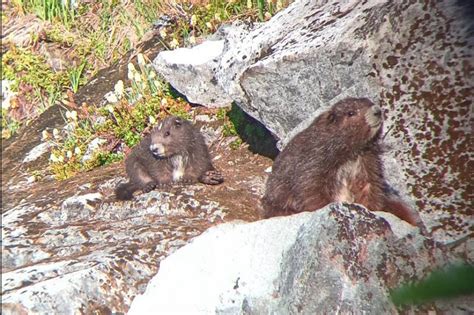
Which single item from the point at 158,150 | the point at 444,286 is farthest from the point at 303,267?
the point at 158,150

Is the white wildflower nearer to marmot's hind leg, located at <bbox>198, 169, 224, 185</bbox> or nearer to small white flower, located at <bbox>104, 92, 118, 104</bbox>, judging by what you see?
small white flower, located at <bbox>104, 92, 118, 104</bbox>

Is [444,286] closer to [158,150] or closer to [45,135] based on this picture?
[158,150]

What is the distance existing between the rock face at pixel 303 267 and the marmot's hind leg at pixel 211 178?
2.79m

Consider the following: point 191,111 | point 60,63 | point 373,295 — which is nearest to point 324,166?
point 373,295

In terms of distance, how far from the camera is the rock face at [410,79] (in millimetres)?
4410

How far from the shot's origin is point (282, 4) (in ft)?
29.4

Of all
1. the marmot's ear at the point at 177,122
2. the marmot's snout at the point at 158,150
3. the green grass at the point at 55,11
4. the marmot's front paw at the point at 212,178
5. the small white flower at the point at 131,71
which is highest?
the green grass at the point at 55,11

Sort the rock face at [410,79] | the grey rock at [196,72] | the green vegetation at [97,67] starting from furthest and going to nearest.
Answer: the green vegetation at [97,67], the grey rock at [196,72], the rock face at [410,79]

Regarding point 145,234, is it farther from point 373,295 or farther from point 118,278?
point 373,295

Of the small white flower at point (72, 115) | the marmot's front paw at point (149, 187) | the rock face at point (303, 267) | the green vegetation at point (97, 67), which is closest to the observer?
the rock face at point (303, 267)

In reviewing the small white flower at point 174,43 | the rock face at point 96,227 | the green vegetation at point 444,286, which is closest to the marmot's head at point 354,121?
the rock face at point 96,227

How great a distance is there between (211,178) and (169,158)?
31.2 inches

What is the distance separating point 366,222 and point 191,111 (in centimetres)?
556

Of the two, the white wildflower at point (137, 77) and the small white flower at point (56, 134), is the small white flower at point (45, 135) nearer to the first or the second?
the small white flower at point (56, 134)
